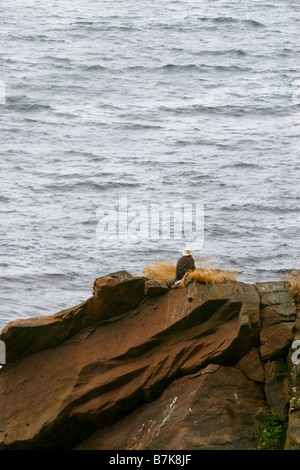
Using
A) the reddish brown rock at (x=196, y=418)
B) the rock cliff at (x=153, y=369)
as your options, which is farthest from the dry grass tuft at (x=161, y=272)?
the reddish brown rock at (x=196, y=418)

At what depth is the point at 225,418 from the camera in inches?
587

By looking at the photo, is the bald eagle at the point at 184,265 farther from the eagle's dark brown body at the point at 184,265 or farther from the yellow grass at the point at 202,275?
the yellow grass at the point at 202,275

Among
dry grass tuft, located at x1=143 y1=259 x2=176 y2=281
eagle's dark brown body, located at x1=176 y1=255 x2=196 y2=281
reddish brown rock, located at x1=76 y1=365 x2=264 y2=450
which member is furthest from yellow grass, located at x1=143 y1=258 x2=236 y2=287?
reddish brown rock, located at x1=76 y1=365 x2=264 y2=450

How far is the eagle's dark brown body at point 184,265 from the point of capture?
16938mm

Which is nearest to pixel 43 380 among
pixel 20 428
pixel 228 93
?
pixel 20 428

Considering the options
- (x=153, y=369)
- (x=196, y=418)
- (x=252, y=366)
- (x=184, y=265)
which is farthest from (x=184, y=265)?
(x=196, y=418)

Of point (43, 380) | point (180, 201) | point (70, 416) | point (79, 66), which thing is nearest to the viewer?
point (70, 416)

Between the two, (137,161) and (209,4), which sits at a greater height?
(209,4)

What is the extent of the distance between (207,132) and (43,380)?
29707 mm

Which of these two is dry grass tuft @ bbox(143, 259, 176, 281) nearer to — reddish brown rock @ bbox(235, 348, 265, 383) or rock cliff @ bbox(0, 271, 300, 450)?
rock cliff @ bbox(0, 271, 300, 450)

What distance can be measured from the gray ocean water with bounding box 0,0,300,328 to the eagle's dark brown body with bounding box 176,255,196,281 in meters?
12.7

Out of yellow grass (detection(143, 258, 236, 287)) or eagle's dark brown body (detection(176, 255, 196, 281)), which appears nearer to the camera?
yellow grass (detection(143, 258, 236, 287))

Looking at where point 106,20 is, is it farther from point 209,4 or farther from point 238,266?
point 238,266

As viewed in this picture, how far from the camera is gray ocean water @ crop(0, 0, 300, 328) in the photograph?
33312 mm
